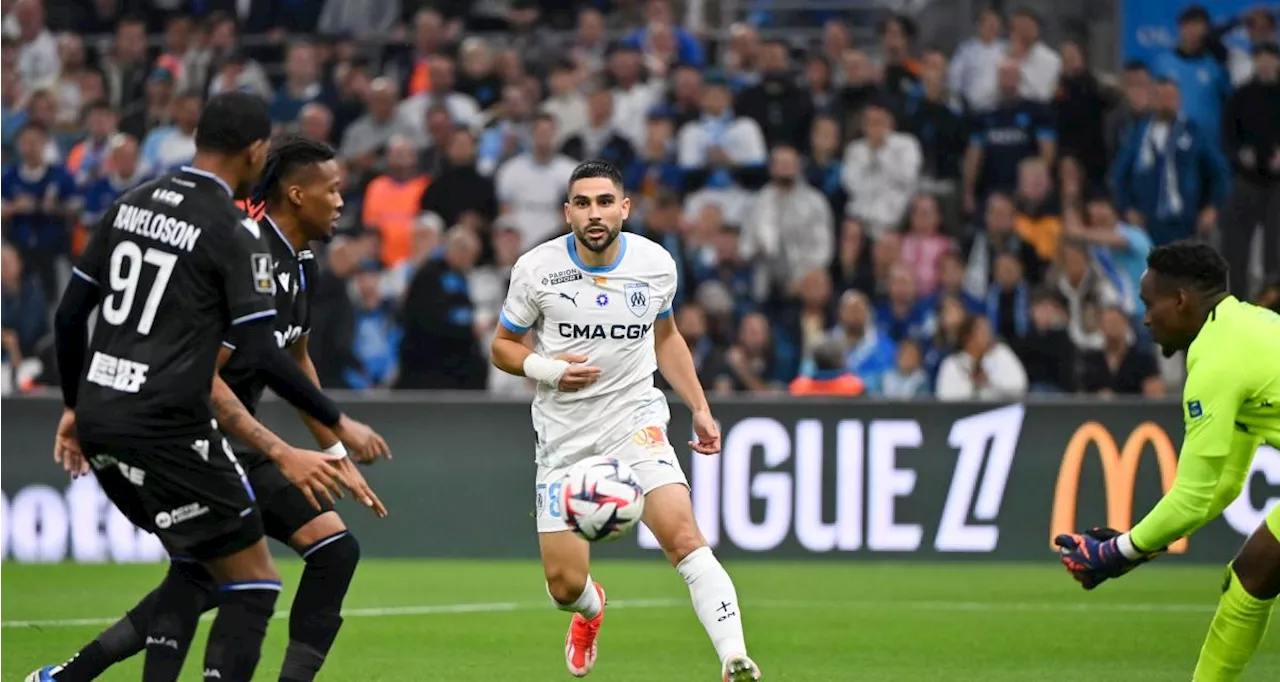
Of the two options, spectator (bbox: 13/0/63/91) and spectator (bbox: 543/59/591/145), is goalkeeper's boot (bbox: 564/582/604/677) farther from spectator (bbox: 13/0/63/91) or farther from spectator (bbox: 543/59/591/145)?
spectator (bbox: 13/0/63/91)

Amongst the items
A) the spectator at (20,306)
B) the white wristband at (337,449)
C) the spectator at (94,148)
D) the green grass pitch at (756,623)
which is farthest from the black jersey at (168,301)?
the spectator at (94,148)

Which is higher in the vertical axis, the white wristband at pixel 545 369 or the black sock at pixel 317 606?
the white wristband at pixel 545 369

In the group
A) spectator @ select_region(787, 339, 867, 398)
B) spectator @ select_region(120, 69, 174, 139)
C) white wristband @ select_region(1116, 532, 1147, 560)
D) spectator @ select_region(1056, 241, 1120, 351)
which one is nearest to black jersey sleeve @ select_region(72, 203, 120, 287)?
white wristband @ select_region(1116, 532, 1147, 560)

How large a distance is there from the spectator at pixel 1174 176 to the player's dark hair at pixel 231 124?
45.1ft

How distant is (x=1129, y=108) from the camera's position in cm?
1988

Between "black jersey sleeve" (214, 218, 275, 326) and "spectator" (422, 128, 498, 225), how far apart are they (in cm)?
1312

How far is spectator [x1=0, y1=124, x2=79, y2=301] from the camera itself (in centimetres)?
2095

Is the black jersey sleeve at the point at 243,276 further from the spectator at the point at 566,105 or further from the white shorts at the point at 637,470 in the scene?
the spectator at the point at 566,105

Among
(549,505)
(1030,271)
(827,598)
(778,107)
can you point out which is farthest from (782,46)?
(549,505)

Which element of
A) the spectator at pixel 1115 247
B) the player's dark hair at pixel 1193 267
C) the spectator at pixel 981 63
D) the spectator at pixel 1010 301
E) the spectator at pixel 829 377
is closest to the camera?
the player's dark hair at pixel 1193 267

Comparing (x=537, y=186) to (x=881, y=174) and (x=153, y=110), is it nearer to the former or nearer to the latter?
(x=881, y=174)

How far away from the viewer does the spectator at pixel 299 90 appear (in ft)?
72.3

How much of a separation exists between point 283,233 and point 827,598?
22.9 ft

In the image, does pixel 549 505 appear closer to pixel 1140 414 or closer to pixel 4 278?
pixel 1140 414
